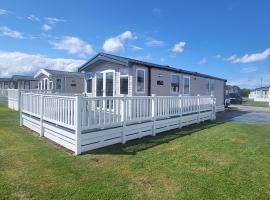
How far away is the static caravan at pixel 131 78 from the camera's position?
11.6m

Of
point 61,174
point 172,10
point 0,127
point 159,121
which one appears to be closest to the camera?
point 61,174

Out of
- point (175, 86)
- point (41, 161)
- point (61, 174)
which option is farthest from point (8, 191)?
point (175, 86)

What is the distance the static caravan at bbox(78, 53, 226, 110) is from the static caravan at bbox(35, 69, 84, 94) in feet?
30.7

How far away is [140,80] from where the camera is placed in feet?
39.0

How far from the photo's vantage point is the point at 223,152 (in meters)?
5.89

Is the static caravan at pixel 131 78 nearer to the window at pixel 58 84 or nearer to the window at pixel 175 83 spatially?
the window at pixel 175 83

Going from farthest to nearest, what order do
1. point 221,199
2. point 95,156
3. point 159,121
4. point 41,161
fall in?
1. point 159,121
2. point 95,156
3. point 41,161
4. point 221,199

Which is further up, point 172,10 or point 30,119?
point 172,10

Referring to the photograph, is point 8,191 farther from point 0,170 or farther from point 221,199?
point 221,199

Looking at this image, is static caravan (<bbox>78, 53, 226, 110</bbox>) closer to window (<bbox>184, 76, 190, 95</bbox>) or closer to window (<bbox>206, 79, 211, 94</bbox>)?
window (<bbox>184, 76, 190, 95</bbox>)

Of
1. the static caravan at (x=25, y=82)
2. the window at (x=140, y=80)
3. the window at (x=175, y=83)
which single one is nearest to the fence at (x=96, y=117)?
the window at (x=140, y=80)

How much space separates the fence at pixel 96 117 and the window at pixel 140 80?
9.14ft

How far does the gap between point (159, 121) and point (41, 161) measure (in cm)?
438

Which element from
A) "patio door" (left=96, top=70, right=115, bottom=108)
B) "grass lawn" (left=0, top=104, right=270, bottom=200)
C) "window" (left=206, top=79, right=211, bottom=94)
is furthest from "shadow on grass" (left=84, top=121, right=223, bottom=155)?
"window" (left=206, top=79, right=211, bottom=94)
